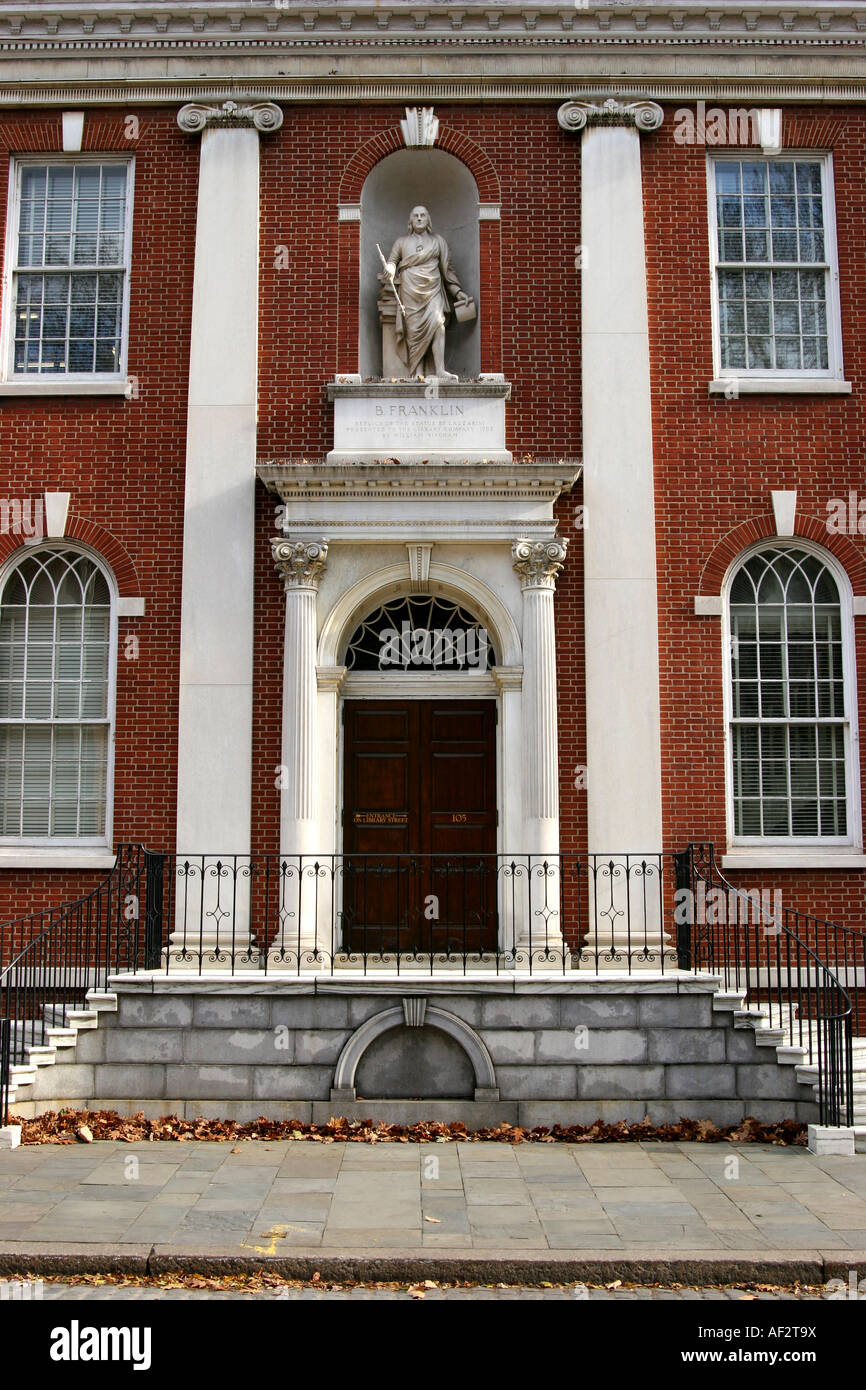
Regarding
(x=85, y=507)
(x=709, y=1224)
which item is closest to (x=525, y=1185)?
(x=709, y=1224)

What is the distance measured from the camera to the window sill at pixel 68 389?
13422 millimetres

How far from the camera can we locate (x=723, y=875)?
41.8ft

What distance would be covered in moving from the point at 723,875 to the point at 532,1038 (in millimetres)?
2883

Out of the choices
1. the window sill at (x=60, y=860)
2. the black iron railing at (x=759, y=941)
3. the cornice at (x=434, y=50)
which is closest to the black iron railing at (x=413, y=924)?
the black iron railing at (x=759, y=941)

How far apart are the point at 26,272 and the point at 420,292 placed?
13.7ft

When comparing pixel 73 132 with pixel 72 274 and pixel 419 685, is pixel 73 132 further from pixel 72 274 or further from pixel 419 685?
pixel 419 685

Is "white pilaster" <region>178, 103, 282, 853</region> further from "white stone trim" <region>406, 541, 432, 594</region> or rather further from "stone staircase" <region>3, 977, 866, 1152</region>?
"stone staircase" <region>3, 977, 866, 1152</region>

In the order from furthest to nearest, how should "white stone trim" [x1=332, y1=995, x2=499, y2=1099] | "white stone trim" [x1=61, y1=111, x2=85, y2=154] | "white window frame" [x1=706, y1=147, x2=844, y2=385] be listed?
"white stone trim" [x1=61, y1=111, x2=85, y2=154], "white window frame" [x1=706, y1=147, x2=844, y2=385], "white stone trim" [x1=332, y1=995, x2=499, y2=1099]

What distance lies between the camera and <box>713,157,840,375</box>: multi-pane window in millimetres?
13695

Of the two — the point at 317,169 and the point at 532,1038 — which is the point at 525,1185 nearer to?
the point at 532,1038

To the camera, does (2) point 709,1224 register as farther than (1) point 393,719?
No

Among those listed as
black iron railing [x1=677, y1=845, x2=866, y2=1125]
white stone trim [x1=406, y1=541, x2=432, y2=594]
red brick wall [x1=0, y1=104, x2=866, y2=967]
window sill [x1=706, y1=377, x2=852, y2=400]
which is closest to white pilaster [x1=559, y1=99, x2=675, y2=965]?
red brick wall [x1=0, y1=104, x2=866, y2=967]

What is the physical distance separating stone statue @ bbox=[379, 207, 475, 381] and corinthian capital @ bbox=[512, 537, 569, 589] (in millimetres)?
2114

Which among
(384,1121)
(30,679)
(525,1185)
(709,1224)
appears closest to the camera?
(709,1224)
